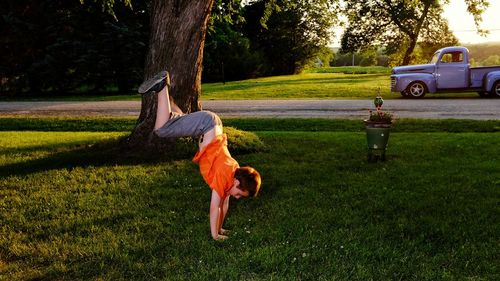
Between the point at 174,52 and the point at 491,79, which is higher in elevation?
the point at 174,52

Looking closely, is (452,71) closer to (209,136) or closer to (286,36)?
(209,136)

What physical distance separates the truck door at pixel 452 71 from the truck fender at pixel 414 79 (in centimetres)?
26

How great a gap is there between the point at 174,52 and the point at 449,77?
16.1 m

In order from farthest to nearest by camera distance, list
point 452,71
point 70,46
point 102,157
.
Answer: point 70,46, point 452,71, point 102,157

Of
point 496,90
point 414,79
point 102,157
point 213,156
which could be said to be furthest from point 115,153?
point 496,90

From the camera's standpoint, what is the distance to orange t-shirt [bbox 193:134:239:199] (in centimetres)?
475

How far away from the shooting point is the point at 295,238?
496 cm

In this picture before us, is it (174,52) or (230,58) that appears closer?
(174,52)

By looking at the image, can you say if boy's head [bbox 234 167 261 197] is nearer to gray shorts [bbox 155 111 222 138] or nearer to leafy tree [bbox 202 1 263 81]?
gray shorts [bbox 155 111 222 138]

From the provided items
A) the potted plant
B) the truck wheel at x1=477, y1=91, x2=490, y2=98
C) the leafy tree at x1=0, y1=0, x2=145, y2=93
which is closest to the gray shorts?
the potted plant

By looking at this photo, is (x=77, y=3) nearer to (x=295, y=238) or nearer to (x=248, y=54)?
(x=248, y=54)

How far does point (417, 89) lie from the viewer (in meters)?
22.0

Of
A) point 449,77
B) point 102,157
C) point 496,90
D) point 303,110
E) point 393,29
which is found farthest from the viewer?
point 393,29

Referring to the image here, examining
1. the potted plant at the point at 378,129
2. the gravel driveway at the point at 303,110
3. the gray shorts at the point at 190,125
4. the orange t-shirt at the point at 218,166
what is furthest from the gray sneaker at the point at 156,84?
the gravel driveway at the point at 303,110
